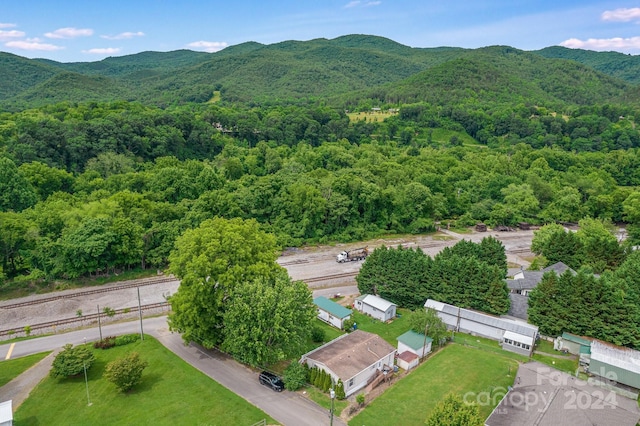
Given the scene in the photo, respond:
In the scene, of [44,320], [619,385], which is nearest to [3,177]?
[44,320]

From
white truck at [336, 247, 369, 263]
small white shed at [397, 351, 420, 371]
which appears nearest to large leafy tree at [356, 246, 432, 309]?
small white shed at [397, 351, 420, 371]

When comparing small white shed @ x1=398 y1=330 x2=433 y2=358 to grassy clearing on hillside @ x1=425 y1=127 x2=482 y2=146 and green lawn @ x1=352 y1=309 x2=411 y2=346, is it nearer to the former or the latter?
green lawn @ x1=352 y1=309 x2=411 y2=346

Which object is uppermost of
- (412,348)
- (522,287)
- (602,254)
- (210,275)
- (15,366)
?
(210,275)

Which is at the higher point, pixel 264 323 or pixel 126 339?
pixel 264 323

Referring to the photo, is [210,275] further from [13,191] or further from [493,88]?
[493,88]

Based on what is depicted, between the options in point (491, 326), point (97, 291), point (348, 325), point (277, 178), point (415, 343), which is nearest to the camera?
point (415, 343)

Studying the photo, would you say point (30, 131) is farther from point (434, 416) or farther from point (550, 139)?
point (550, 139)

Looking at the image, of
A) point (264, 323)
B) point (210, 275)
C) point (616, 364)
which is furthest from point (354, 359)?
point (616, 364)
